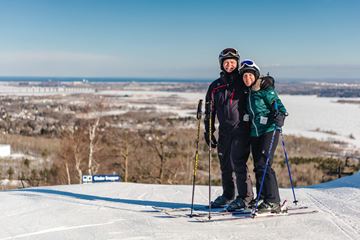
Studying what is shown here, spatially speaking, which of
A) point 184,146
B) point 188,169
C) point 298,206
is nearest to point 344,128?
point 184,146

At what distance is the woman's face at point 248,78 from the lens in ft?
15.3

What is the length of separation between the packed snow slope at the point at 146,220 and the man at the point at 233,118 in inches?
22.8

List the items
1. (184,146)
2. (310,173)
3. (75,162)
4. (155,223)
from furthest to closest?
(184,146) < (310,173) < (75,162) < (155,223)

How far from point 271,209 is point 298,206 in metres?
0.80

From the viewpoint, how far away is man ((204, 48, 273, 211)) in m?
4.92

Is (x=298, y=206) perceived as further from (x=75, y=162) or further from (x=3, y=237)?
(x=75, y=162)

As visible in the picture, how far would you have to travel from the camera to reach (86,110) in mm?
30062

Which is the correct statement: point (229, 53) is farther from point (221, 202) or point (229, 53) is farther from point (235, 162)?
point (221, 202)

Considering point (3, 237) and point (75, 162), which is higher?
point (3, 237)

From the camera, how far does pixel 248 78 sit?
468 centimetres

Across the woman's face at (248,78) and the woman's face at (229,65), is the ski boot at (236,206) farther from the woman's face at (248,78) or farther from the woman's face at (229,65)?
the woman's face at (229,65)

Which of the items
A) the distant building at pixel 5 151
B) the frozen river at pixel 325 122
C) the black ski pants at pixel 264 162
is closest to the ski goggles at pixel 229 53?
the black ski pants at pixel 264 162

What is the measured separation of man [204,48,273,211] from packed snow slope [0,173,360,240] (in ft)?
1.90

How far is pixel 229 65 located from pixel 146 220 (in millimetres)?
2103
